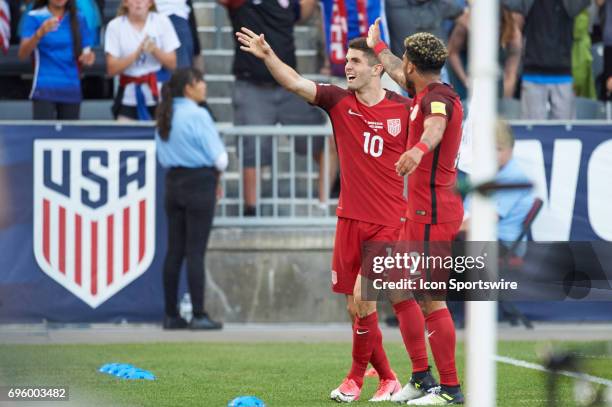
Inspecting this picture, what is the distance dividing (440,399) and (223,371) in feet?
8.81

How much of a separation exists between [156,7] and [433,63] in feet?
23.1

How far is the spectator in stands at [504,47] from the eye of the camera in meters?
16.1

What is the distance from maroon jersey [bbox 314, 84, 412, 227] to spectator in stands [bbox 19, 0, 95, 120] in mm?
6358

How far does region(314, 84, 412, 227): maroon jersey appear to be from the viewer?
32.5ft

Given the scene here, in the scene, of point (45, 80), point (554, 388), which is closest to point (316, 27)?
point (45, 80)

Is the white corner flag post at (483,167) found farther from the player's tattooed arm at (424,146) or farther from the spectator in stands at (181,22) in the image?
the spectator in stands at (181,22)

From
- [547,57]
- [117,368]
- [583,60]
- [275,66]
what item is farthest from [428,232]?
[583,60]

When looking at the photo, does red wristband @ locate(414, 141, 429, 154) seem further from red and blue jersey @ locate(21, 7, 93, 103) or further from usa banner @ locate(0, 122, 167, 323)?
red and blue jersey @ locate(21, 7, 93, 103)

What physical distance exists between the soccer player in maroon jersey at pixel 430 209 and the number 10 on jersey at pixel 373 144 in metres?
0.38

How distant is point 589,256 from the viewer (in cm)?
912

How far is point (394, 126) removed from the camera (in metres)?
9.91

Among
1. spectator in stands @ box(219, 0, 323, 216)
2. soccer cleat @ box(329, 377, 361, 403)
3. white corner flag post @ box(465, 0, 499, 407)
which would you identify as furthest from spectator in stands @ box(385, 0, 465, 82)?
white corner flag post @ box(465, 0, 499, 407)

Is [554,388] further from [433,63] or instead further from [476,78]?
[433,63]

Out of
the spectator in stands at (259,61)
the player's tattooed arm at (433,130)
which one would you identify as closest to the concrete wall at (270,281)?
the spectator in stands at (259,61)
